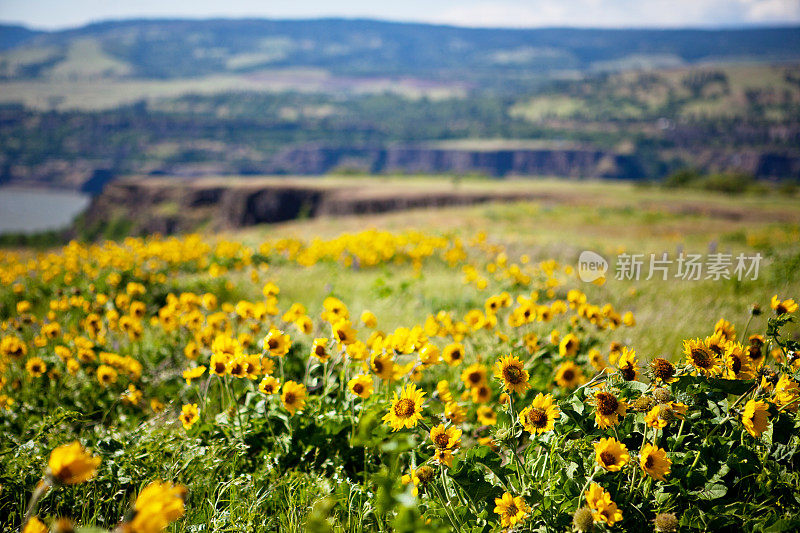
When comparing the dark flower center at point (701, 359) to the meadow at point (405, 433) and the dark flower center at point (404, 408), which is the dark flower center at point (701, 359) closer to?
the meadow at point (405, 433)

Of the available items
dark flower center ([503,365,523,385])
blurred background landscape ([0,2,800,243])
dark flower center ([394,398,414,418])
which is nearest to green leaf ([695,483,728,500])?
dark flower center ([503,365,523,385])

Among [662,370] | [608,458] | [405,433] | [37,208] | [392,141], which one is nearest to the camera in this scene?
[608,458]

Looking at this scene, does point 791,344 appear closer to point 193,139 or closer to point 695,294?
point 695,294

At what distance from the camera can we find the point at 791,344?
2.07 metres

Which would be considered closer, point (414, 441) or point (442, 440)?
point (442, 440)

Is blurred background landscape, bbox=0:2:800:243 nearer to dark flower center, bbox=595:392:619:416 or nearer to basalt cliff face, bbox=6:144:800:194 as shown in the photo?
basalt cliff face, bbox=6:144:800:194

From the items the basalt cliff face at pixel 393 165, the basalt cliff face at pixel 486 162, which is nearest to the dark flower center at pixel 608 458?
the basalt cliff face at pixel 486 162

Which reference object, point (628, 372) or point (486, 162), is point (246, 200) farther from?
point (486, 162)

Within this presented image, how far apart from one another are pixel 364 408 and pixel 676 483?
1.30 metres

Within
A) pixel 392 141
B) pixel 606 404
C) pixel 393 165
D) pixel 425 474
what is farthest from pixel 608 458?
pixel 392 141

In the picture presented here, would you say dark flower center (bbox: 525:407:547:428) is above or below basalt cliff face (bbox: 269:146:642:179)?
above

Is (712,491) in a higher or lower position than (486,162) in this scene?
higher

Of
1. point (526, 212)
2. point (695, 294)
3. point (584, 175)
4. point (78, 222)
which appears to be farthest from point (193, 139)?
point (695, 294)

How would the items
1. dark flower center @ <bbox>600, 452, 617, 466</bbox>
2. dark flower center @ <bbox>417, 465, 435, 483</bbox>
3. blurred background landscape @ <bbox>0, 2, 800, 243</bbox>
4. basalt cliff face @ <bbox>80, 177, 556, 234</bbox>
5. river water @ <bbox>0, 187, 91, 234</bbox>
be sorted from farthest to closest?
blurred background landscape @ <bbox>0, 2, 800, 243</bbox> → river water @ <bbox>0, 187, 91, 234</bbox> → basalt cliff face @ <bbox>80, 177, 556, 234</bbox> → dark flower center @ <bbox>417, 465, 435, 483</bbox> → dark flower center @ <bbox>600, 452, 617, 466</bbox>
